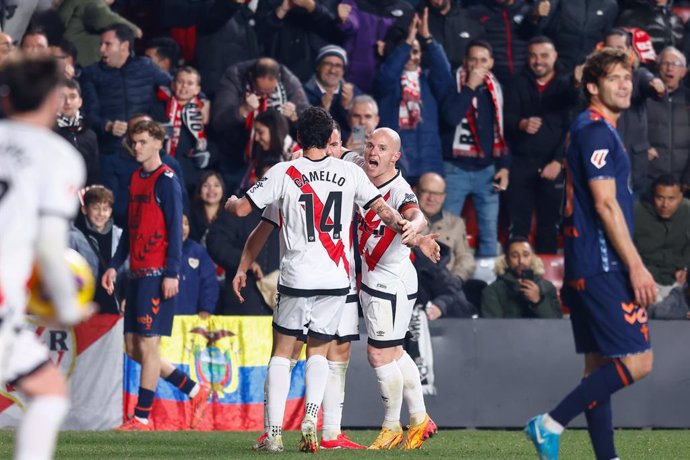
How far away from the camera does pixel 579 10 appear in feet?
55.9

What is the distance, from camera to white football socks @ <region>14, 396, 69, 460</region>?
560 centimetres

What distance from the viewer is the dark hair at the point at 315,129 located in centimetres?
967

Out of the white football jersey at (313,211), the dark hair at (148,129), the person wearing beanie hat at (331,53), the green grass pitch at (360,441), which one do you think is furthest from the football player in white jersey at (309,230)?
the person wearing beanie hat at (331,53)

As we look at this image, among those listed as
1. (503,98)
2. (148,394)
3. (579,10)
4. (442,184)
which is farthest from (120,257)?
(579,10)

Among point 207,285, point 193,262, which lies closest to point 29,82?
point 193,262

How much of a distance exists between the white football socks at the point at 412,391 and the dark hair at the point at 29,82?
18.1 feet

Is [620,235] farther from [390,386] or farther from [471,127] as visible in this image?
[471,127]

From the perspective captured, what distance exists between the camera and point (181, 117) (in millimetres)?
15141

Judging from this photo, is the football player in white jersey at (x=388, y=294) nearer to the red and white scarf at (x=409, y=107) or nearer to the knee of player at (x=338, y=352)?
the knee of player at (x=338, y=352)

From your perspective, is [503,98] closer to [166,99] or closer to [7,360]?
[166,99]

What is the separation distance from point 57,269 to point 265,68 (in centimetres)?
948

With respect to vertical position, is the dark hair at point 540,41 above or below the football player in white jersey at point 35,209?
above

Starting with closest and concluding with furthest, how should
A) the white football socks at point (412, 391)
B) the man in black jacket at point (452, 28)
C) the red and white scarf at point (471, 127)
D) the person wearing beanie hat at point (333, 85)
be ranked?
the white football socks at point (412, 391) → the person wearing beanie hat at point (333, 85) → the red and white scarf at point (471, 127) → the man in black jacket at point (452, 28)

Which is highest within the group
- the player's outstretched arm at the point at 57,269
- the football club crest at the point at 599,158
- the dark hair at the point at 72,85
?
the dark hair at the point at 72,85
